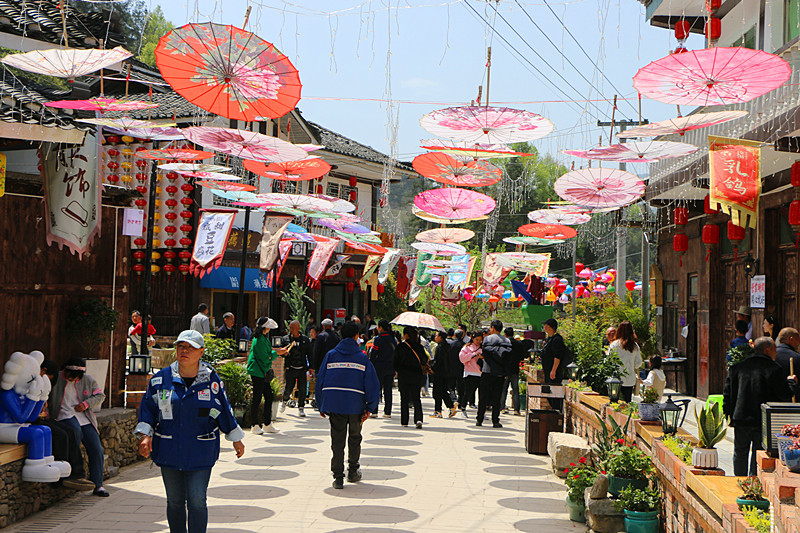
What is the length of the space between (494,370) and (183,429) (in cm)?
1035

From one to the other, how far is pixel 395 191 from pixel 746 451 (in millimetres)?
90188

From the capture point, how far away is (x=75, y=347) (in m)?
11.5

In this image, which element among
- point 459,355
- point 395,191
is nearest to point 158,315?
point 459,355

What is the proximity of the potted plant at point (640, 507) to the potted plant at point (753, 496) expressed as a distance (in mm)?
2087

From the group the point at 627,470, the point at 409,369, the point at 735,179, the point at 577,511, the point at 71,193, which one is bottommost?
the point at 577,511

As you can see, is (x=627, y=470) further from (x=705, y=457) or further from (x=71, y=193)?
(x=71, y=193)

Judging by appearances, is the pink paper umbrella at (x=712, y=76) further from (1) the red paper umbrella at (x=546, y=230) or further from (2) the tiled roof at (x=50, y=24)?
(1) the red paper umbrella at (x=546, y=230)

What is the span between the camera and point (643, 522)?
7.38 meters

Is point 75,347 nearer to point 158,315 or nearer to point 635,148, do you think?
point 635,148

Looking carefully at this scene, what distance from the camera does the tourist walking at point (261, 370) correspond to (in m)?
13.7

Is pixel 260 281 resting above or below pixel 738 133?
below

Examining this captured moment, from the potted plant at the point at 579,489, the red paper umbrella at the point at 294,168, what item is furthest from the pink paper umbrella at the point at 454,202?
the potted plant at the point at 579,489

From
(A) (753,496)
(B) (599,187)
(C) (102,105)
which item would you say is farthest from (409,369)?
(A) (753,496)

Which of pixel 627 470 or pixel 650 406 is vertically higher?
pixel 650 406
